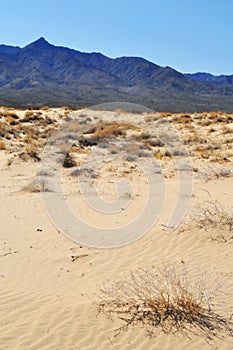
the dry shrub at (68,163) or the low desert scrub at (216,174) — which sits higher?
the low desert scrub at (216,174)

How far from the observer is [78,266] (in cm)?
671

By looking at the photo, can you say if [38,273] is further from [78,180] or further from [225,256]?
[78,180]

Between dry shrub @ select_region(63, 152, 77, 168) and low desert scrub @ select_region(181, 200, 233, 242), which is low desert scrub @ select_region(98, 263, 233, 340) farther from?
dry shrub @ select_region(63, 152, 77, 168)

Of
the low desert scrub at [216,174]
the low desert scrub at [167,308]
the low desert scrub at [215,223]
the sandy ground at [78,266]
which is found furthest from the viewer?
the low desert scrub at [216,174]

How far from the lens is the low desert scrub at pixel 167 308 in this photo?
4617 millimetres

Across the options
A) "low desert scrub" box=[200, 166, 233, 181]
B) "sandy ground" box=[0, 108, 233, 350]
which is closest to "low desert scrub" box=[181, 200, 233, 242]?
"sandy ground" box=[0, 108, 233, 350]

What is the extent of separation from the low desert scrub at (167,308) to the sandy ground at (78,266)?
0.35 feet

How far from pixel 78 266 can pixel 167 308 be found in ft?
7.27

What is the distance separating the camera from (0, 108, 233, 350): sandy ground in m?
4.46

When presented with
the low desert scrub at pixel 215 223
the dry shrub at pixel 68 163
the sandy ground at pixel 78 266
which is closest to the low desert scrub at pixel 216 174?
the sandy ground at pixel 78 266

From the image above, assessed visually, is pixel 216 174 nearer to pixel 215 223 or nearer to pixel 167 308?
pixel 215 223

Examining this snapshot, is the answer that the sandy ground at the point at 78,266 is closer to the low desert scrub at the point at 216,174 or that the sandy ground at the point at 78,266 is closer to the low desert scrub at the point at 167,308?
the low desert scrub at the point at 167,308

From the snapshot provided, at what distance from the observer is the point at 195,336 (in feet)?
14.7

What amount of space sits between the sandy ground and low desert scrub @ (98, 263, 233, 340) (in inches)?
4.2
